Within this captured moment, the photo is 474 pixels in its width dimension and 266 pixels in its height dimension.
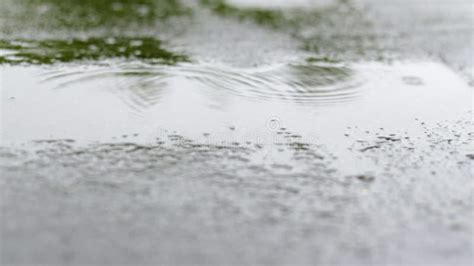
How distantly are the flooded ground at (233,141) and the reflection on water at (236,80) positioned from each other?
18mm

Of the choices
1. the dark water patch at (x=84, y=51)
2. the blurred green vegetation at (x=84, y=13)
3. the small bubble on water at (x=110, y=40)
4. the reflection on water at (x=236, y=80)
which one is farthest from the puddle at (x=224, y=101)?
the blurred green vegetation at (x=84, y=13)

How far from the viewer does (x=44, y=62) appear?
13.2 feet

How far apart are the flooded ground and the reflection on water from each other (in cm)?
2

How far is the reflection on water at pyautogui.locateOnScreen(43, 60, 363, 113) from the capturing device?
3559 millimetres

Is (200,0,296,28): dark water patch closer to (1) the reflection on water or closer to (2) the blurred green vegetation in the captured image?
(2) the blurred green vegetation

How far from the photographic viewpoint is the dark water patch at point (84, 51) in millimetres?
4125

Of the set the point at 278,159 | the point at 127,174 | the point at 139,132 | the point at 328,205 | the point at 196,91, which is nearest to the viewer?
the point at 328,205

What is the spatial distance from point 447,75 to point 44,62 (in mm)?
2919

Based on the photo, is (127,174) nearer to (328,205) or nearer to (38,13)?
(328,205)

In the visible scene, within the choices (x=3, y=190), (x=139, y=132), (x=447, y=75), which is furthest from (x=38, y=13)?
(x=447, y=75)

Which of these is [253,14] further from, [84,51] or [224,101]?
[224,101]

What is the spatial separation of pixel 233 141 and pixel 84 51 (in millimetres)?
1871

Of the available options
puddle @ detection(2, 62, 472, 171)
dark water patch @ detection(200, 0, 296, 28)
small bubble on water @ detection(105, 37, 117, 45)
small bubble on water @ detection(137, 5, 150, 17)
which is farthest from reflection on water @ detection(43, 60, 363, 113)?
small bubble on water @ detection(137, 5, 150, 17)

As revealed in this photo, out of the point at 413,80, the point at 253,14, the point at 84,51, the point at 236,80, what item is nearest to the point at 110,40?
the point at 84,51
